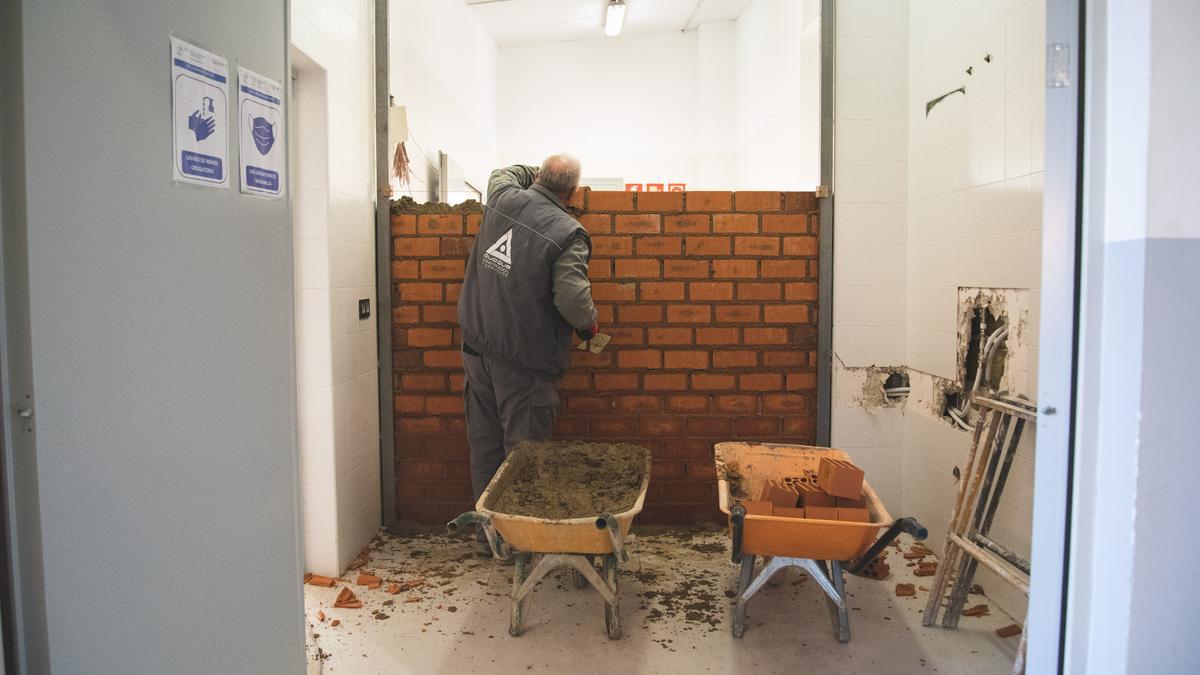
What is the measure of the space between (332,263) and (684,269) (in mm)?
1680

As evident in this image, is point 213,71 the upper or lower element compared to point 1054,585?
upper

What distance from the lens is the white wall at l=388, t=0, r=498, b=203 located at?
12.9 ft

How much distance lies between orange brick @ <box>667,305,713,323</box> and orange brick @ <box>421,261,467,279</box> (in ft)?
3.50

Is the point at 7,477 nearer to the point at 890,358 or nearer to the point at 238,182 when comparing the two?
the point at 238,182

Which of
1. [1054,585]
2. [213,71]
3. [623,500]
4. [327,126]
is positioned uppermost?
[327,126]

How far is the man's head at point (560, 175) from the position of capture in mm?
3334

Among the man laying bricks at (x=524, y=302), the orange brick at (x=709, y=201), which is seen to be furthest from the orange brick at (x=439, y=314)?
the orange brick at (x=709, y=201)

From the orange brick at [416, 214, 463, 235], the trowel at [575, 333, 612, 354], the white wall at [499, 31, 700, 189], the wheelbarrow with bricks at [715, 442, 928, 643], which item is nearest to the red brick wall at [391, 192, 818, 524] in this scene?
the orange brick at [416, 214, 463, 235]

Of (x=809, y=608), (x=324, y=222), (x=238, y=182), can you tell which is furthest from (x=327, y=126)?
(x=809, y=608)

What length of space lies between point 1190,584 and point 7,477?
160 cm

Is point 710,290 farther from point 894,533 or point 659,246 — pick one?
point 894,533

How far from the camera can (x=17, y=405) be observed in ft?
3.17

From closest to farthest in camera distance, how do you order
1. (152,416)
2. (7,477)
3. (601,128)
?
(7,477)
(152,416)
(601,128)

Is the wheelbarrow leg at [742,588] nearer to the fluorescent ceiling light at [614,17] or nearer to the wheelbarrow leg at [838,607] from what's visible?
the wheelbarrow leg at [838,607]
